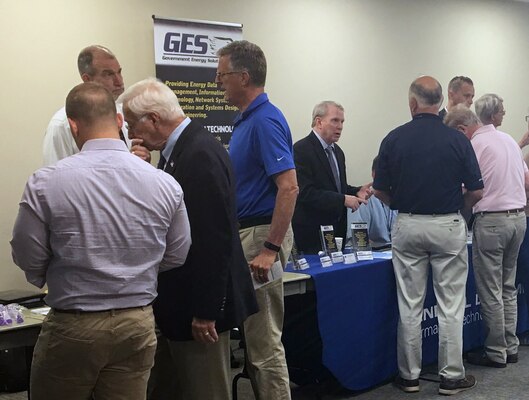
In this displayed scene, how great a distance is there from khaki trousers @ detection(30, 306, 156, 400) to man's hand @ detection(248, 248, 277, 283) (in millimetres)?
772

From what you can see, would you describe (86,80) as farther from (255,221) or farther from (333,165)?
(333,165)

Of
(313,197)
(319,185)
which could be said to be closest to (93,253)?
(313,197)

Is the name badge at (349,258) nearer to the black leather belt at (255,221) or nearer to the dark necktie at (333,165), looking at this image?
the dark necktie at (333,165)

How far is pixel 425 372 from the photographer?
407 cm

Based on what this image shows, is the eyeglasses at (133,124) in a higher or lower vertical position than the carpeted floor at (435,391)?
higher

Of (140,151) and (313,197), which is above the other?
(140,151)

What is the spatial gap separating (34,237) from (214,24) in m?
3.75

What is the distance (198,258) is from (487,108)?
109 inches

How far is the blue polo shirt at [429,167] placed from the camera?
366cm

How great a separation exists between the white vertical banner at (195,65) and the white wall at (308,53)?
113mm

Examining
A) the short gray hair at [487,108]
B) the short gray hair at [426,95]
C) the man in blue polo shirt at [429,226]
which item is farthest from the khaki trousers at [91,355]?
the short gray hair at [487,108]

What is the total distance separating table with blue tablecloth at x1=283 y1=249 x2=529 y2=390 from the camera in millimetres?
3496

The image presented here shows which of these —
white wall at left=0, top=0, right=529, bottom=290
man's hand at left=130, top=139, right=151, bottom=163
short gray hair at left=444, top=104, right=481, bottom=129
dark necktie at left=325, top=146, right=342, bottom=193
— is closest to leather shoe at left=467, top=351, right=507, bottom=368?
dark necktie at left=325, top=146, right=342, bottom=193

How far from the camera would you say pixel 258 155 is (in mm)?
2719
